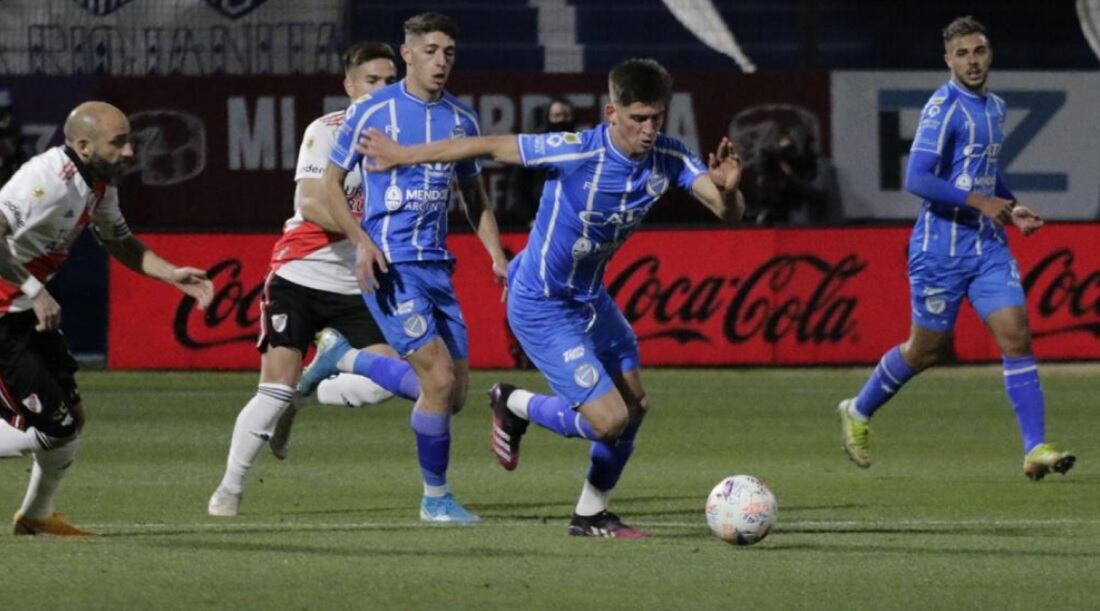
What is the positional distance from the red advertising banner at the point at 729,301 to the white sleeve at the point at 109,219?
375 inches

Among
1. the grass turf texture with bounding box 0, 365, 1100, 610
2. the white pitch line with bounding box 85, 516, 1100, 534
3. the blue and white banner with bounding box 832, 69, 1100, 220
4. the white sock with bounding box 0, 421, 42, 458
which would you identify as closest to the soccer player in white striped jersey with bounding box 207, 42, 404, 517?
the grass turf texture with bounding box 0, 365, 1100, 610

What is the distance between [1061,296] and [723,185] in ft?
36.0

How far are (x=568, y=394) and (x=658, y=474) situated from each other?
3.10 m

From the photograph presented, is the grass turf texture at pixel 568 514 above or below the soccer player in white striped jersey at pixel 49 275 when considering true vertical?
below

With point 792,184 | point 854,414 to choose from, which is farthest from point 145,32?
point 854,414

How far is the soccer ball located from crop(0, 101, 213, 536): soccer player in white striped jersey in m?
2.02

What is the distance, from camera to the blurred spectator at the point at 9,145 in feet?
60.4

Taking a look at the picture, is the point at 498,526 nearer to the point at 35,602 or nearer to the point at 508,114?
the point at 35,602

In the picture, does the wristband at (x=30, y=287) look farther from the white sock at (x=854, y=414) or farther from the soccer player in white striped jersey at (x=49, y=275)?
the white sock at (x=854, y=414)

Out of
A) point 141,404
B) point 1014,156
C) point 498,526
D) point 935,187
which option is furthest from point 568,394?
point 1014,156

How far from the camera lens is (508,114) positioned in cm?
1969

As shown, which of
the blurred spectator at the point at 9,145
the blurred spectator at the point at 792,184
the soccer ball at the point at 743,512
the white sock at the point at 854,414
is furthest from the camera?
the blurred spectator at the point at 792,184

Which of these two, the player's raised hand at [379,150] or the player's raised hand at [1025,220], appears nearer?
the player's raised hand at [379,150]

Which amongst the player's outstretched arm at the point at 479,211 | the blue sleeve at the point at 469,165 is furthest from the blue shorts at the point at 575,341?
the blue sleeve at the point at 469,165
